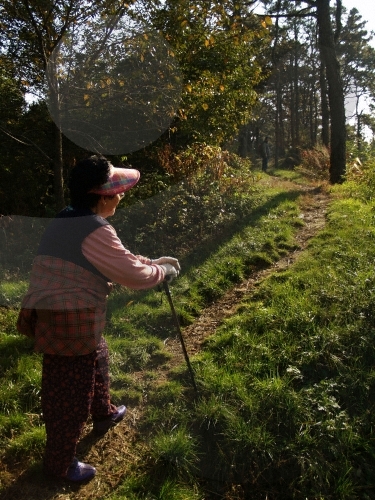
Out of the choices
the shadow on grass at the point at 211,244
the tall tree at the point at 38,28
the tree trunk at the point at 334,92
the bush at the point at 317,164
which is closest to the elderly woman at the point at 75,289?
the shadow on grass at the point at 211,244

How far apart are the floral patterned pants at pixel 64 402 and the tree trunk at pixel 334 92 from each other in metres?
9.95

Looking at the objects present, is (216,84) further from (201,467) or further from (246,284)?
(201,467)

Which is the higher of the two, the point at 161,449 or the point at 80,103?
the point at 80,103

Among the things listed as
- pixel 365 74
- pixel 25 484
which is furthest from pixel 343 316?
pixel 365 74

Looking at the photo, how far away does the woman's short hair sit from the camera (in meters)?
2.58

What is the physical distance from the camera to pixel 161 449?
3088 mm

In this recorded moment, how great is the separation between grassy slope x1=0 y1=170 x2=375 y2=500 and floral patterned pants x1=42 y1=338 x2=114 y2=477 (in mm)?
285

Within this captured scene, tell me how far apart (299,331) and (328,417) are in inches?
42.5

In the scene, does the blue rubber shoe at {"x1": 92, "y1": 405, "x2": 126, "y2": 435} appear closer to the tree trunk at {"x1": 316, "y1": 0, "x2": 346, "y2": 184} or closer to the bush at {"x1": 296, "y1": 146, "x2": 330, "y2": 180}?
the tree trunk at {"x1": 316, "y1": 0, "x2": 346, "y2": 184}

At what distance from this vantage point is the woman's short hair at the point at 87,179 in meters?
2.58

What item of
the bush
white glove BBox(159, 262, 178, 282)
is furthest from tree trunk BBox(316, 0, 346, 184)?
white glove BBox(159, 262, 178, 282)

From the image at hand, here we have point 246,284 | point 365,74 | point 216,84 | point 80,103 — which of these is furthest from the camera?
point 365,74

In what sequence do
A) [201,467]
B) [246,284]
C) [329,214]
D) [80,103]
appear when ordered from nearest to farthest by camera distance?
[201,467]
[246,284]
[80,103]
[329,214]

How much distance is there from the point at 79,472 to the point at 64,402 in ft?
1.89
